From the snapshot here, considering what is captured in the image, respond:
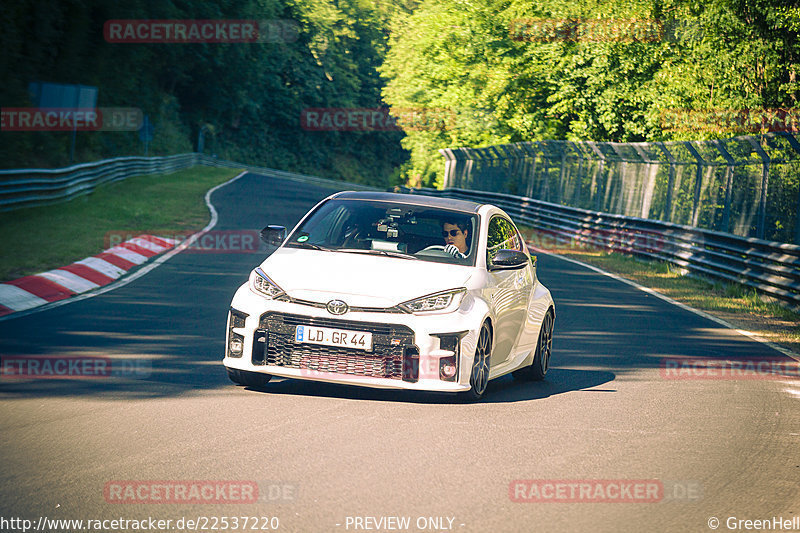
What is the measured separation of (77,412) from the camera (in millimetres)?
7281

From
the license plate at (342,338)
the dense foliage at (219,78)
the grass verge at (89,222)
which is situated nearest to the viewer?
the license plate at (342,338)

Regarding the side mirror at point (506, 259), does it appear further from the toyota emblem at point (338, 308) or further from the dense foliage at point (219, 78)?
the dense foliage at point (219, 78)

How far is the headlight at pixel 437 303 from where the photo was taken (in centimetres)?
781

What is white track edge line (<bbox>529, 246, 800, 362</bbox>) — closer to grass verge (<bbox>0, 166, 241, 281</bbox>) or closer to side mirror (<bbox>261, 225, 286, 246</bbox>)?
side mirror (<bbox>261, 225, 286, 246</bbox>)

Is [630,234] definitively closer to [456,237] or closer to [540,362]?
[540,362]

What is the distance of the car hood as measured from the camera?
7.81 m

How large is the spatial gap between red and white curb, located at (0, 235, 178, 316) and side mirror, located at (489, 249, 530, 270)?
5983 mm

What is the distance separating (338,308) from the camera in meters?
7.71

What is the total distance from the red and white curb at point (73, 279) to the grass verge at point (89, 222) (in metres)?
0.31

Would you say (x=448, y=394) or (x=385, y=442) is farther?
(x=448, y=394)

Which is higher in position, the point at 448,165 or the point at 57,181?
the point at 448,165

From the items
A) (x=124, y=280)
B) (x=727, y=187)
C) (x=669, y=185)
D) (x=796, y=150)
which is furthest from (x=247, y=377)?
(x=669, y=185)

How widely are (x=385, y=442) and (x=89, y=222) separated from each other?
18691mm

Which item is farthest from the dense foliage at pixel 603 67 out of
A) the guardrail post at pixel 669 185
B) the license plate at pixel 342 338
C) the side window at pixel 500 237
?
the license plate at pixel 342 338
